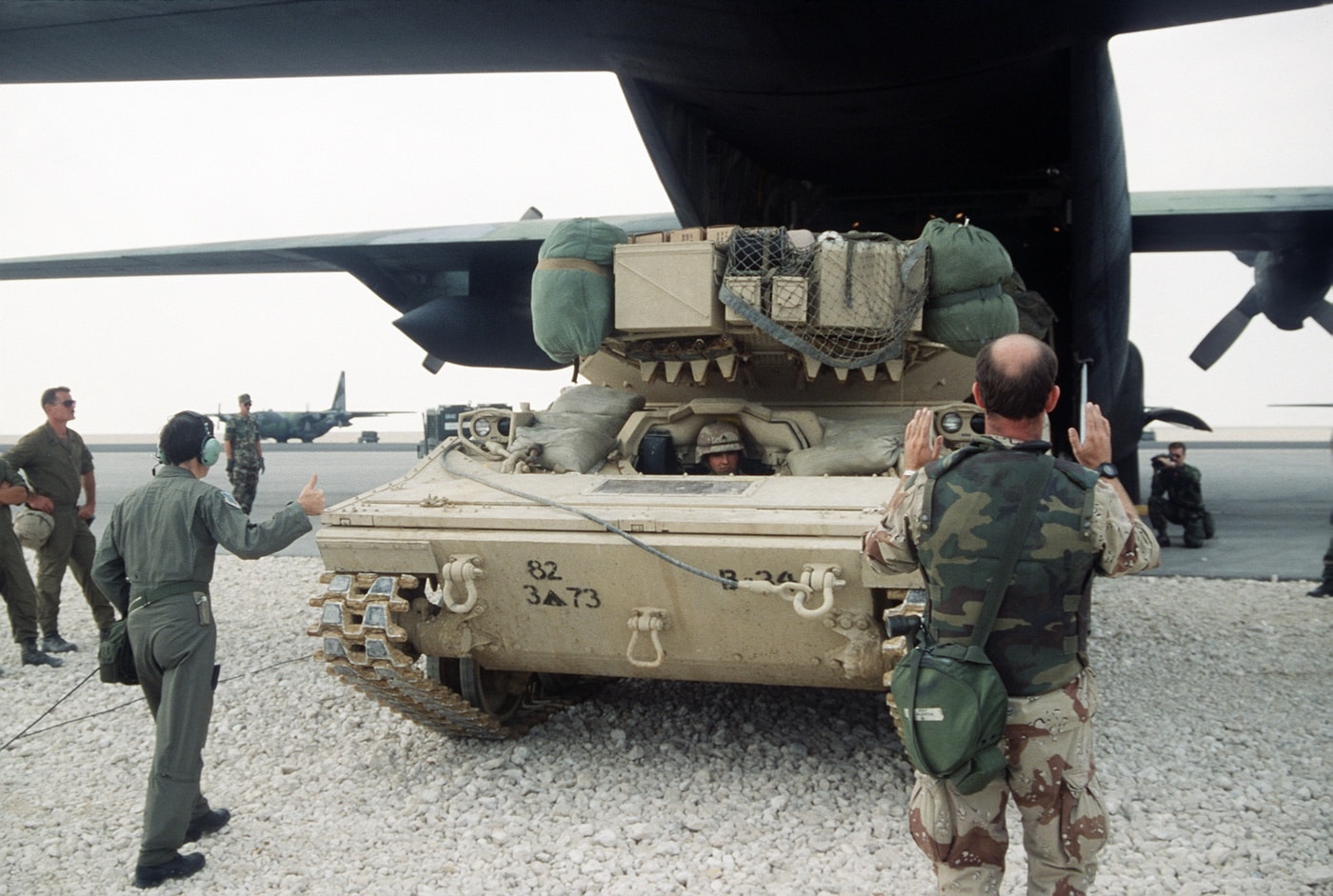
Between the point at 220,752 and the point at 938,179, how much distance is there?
21.4 feet

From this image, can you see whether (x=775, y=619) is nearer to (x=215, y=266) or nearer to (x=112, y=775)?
(x=112, y=775)

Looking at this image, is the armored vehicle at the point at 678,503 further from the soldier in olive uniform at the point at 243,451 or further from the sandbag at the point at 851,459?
the soldier in olive uniform at the point at 243,451

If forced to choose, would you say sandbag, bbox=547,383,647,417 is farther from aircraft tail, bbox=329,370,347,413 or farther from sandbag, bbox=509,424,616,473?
aircraft tail, bbox=329,370,347,413

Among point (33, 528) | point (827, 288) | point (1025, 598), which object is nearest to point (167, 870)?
point (1025, 598)

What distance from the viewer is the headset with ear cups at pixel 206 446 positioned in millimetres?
3771

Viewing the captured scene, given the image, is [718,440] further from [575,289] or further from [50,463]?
[50,463]

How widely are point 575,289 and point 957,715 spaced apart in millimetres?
2984

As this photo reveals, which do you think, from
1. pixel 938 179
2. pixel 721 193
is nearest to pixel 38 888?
pixel 721 193

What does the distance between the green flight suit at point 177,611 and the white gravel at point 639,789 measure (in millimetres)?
312

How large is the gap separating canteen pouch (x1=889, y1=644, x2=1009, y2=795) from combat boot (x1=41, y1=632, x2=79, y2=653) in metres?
6.31

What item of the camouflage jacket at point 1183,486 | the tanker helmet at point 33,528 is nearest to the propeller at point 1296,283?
the camouflage jacket at point 1183,486

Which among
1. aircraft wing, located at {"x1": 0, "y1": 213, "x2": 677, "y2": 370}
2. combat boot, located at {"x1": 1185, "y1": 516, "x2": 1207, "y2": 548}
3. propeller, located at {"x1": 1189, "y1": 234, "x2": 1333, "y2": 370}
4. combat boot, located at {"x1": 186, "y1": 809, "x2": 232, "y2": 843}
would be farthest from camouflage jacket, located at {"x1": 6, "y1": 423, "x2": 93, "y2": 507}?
propeller, located at {"x1": 1189, "y1": 234, "x2": 1333, "y2": 370}

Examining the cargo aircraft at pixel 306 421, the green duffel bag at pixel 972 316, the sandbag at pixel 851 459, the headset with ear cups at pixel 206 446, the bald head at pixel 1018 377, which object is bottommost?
the cargo aircraft at pixel 306 421

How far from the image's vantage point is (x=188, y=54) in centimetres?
752
